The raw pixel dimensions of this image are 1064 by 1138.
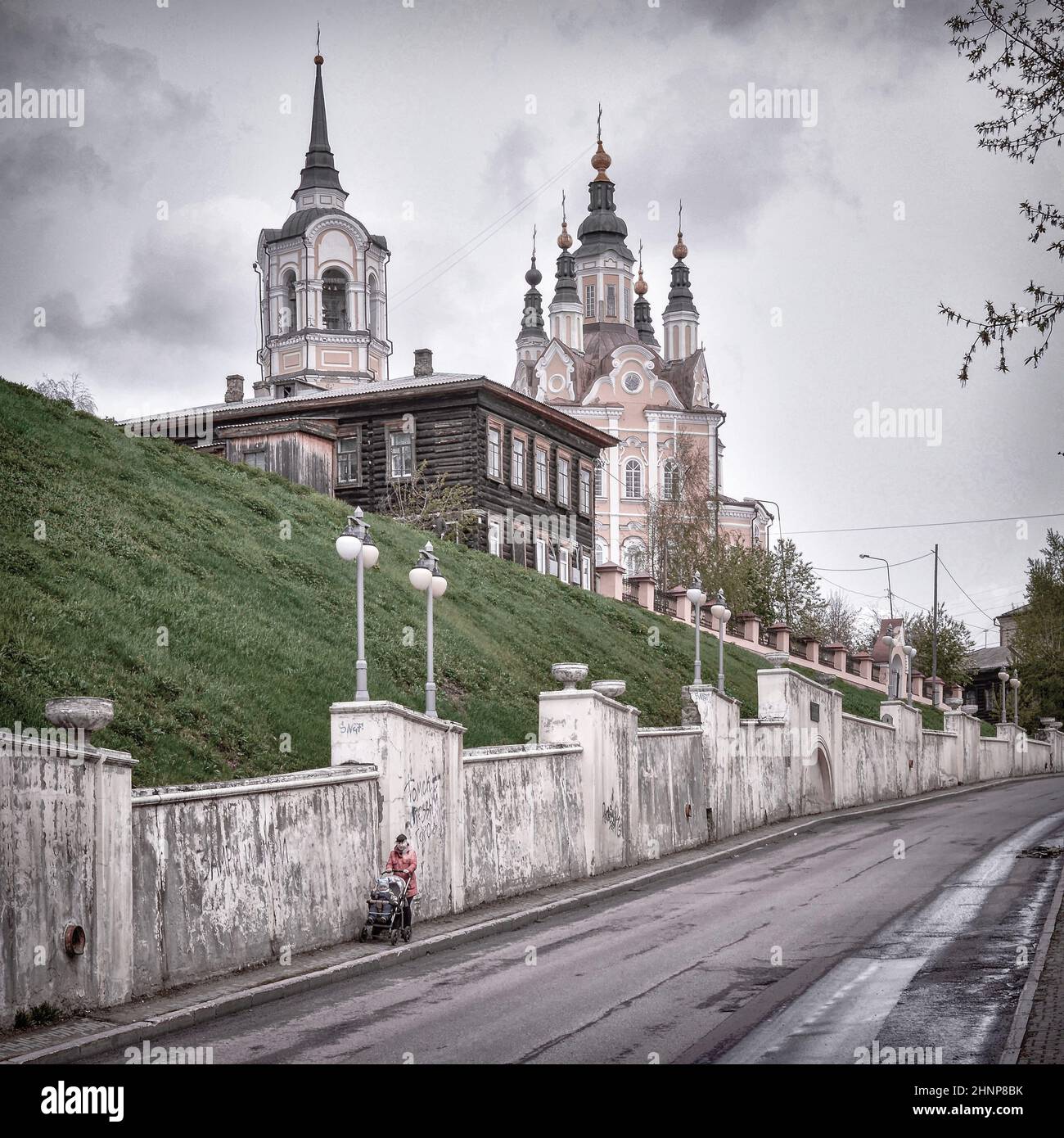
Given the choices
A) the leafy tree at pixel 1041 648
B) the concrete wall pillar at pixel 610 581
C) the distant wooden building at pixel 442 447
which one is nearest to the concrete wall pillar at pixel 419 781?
the distant wooden building at pixel 442 447

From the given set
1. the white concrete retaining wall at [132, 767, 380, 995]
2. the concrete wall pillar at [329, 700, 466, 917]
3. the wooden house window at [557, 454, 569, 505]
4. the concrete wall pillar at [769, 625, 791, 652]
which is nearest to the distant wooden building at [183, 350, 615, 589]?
→ the wooden house window at [557, 454, 569, 505]

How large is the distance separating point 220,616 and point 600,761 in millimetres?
6963

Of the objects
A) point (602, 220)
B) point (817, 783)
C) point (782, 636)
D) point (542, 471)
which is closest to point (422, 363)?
point (542, 471)

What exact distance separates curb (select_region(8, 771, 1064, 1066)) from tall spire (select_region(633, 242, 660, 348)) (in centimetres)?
9885

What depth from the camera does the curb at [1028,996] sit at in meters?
10.7

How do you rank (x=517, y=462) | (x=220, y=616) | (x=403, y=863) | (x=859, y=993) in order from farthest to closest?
1. (x=517, y=462)
2. (x=220, y=616)
3. (x=403, y=863)
4. (x=859, y=993)

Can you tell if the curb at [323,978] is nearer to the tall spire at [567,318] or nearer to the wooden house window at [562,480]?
the wooden house window at [562,480]

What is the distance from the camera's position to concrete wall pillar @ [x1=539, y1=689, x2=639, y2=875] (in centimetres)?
2380

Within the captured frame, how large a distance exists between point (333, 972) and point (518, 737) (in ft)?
44.1

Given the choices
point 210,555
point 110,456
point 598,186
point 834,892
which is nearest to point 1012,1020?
point 834,892

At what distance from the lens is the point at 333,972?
15.1 meters

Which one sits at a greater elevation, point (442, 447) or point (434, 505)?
point (442, 447)

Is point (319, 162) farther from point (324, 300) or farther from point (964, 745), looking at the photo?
point (964, 745)

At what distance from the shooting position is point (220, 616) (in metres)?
25.2
